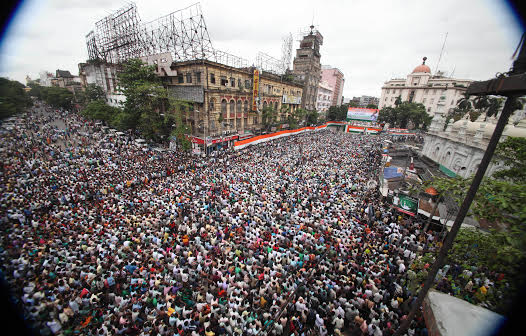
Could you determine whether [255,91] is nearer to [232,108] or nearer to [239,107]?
[239,107]

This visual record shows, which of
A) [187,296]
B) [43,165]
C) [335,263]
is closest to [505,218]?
[335,263]

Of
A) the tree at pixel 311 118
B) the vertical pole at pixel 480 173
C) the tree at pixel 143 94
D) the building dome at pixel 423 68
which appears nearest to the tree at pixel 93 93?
the tree at pixel 143 94

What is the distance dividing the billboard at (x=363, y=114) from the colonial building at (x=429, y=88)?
32.5m

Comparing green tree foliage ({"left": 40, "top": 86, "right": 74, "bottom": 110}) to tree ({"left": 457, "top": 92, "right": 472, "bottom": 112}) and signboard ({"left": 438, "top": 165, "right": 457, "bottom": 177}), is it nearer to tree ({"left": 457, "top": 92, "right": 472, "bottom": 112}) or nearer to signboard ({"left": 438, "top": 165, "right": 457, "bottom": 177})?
tree ({"left": 457, "top": 92, "right": 472, "bottom": 112})

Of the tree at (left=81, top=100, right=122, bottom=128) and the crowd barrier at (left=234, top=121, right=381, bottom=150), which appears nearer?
the crowd barrier at (left=234, top=121, right=381, bottom=150)

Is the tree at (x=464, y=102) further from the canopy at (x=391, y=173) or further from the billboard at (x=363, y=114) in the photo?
the billboard at (x=363, y=114)

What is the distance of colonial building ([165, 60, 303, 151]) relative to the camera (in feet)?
84.8

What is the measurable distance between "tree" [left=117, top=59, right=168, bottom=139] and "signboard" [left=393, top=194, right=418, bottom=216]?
2795 cm

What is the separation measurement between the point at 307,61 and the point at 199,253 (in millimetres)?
54795

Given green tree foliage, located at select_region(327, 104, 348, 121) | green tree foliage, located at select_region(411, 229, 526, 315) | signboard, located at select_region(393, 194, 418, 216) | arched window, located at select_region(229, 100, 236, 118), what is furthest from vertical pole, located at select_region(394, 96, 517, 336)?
green tree foliage, located at select_region(327, 104, 348, 121)

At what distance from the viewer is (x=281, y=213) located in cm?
1293

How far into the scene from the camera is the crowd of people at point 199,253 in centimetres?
665

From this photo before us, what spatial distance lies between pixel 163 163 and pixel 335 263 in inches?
742

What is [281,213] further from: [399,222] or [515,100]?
[515,100]
